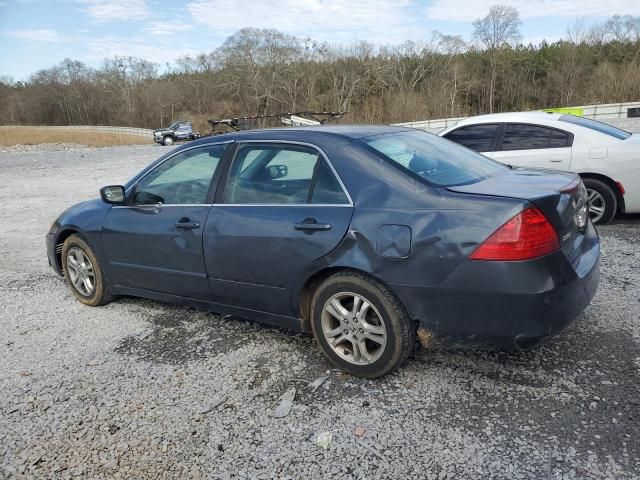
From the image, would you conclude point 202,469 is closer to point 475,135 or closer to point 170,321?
point 170,321

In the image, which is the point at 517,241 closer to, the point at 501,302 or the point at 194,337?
the point at 501,302

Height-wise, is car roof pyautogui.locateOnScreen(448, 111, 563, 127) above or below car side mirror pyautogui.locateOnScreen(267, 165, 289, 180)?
above

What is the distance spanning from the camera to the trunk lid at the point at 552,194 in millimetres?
2912

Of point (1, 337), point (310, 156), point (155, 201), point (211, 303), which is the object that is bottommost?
point (1, 337)

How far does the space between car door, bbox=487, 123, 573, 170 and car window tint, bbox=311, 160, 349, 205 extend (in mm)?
4255

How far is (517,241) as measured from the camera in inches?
109

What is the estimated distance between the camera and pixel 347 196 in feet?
10.6

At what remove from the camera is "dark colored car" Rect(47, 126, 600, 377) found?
282cm

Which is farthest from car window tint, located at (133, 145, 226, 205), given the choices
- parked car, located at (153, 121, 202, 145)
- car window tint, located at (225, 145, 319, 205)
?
parked car, located at (153, 121, 202, 145)

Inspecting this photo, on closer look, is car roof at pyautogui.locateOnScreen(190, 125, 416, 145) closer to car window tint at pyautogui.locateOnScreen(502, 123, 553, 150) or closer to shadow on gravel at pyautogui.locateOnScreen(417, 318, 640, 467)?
shadow on gravel at pyautogui.locateOnScreen(417, 318, 640, 467)

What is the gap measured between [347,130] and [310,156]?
0.40 meters

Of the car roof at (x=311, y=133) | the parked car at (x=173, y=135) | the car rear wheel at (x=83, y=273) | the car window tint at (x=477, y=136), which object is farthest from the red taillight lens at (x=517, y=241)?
the parked car at (x=173, y=135)

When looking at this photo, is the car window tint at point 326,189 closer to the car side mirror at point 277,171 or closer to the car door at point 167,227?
the car side mirror at point 277,171

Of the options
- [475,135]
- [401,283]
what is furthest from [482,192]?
[475,135]
